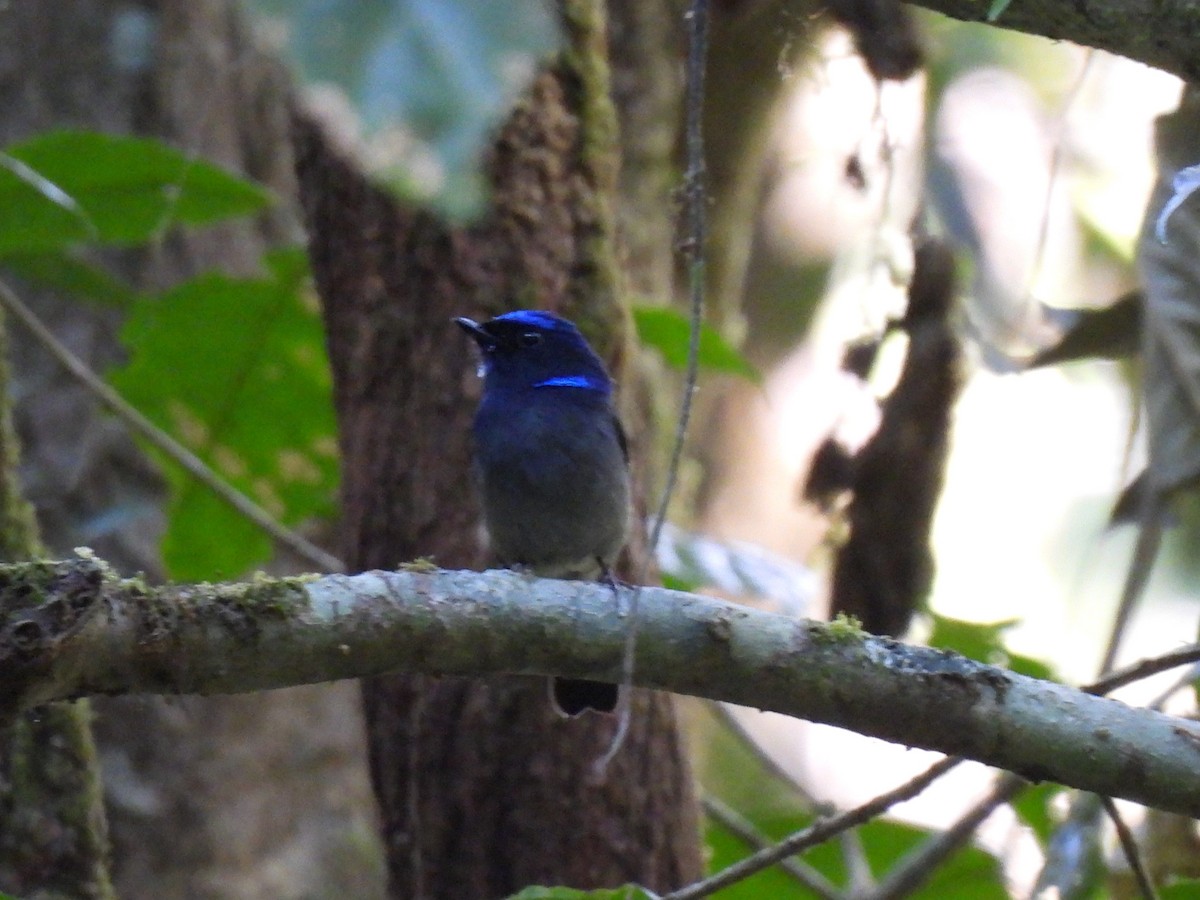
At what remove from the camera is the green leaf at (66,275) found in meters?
4.76

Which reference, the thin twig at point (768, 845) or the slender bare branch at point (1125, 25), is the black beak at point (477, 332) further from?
the slender bare branch at point (1125, 25)

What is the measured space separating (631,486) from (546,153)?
3.21 ft

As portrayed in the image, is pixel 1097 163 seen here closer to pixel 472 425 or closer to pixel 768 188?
pixel 768 188

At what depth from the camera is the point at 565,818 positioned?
383 centimetres

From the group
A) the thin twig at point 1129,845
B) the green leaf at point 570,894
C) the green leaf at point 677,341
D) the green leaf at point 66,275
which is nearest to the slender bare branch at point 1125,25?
the thin twig at point 1129,845

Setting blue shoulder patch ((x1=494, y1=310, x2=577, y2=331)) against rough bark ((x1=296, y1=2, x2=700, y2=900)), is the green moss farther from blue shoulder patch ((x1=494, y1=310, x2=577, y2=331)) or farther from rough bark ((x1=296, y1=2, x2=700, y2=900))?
blue shoulder patch ((x1=494, y1=310, x2=577, y2=331))

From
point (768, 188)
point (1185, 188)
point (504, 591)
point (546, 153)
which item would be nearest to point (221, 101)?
point (768, 188)

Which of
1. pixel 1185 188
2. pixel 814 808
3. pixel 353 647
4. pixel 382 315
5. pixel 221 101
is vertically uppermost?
pixel 221 101

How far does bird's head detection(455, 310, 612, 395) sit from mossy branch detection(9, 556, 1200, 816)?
60.1 inches

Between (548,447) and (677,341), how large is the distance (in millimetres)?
641

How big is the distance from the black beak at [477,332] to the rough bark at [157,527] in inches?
87.0

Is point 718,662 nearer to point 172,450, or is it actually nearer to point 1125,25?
point 1125,25

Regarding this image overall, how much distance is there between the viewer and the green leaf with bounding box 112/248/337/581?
493 cm

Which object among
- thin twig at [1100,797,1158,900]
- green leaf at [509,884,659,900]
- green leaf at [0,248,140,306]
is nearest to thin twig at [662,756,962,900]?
green leaf at [509,884,659,900]
